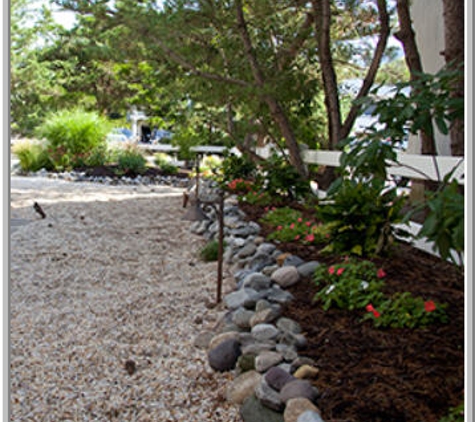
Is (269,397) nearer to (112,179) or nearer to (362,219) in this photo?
(362,219)

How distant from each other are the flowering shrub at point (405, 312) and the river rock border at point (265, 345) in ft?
1.00

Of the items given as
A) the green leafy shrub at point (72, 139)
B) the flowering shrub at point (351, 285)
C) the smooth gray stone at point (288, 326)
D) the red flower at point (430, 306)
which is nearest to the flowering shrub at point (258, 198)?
the flowering shrub at point (351, 285)

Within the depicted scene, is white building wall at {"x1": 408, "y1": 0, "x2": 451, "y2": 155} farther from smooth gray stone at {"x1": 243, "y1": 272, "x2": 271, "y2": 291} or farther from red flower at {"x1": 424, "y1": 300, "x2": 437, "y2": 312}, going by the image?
red flower at {"x1": 424, "y1": 300, "x2": 437, "y2": 312}

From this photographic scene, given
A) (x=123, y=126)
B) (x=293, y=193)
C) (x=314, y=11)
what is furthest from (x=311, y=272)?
(x=123, y=126)

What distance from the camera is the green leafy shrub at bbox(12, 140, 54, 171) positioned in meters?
9.26

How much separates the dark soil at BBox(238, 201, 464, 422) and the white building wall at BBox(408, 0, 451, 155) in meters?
2.83

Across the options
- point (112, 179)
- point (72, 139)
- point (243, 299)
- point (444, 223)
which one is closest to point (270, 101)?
point (243, 299)

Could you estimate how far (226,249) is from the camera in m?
3.77

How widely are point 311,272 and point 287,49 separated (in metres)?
3.17

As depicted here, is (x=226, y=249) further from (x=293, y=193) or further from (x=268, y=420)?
(x=268, y=420)

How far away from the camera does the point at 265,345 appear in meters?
2.05

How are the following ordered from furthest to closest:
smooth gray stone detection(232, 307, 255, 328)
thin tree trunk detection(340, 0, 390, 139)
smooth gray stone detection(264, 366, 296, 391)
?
1. thin tree trunk detection(340, 0, 390, 139)
2. smooth gray stone detection(232, 307, 255, 328)
3. smooth gray stone detection(264, 366, 296, 391)

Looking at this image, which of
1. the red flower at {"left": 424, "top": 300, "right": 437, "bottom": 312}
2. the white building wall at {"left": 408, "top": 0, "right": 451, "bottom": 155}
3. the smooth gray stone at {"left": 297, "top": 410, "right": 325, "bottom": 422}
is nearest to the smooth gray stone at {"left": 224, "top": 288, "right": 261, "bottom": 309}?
the red flower at {"left": 424, "top": 300, "right": 437, "bottom": 312}

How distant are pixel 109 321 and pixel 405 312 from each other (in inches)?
58.0
